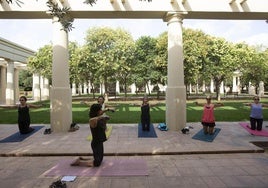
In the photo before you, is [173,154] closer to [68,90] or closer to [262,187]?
[262,187]

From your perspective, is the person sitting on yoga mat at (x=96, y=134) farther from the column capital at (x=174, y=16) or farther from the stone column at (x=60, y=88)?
the column capital at (x=174, y=16)

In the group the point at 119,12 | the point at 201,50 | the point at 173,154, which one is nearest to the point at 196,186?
the point at 173,154

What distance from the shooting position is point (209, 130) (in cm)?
1082

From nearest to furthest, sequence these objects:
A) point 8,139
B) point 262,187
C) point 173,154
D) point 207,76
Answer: point 262,187, point 173,154, point 8,139, point 207,76

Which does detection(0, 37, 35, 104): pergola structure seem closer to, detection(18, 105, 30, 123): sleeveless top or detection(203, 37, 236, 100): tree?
detection(18, 105, 30, 123): sleeveless top

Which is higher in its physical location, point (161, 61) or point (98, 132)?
point (161, 61)

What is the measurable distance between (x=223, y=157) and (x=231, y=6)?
7122 mm

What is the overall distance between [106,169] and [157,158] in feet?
5.85

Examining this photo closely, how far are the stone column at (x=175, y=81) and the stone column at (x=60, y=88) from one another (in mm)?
4489

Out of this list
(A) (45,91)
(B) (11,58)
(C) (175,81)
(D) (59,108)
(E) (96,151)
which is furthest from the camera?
(A) (45,91)

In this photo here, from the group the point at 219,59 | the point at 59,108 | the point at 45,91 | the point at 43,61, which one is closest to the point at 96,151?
the point at 59,108

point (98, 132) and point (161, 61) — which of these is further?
Result: point (161, 61)

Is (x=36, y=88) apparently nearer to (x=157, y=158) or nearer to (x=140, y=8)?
(x=140, y=8)

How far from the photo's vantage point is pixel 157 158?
26.2 feet
